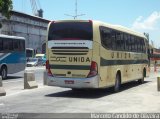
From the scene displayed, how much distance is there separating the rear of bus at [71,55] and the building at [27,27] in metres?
65.8


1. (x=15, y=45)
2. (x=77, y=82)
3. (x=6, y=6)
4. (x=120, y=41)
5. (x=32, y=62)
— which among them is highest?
(x=6, y=6)

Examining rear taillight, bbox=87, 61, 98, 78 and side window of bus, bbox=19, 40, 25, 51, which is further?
side window of bus, bbox=19, 40, 25, 51

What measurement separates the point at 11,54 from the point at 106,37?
45.1 ft

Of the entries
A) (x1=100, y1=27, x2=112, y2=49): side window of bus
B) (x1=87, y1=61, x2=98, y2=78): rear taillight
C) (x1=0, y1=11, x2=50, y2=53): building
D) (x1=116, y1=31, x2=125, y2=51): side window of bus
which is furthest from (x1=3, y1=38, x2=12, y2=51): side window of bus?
(x1=0, y1=11, x2=50, y2=53): building

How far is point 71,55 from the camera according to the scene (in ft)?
56.9

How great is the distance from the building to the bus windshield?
65.6 meters

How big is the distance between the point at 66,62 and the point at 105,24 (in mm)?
2518

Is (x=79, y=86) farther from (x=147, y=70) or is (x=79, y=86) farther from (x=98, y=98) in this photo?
(x=147, y=70)

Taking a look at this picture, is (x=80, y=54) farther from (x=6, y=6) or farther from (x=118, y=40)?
(x=6, y=6)

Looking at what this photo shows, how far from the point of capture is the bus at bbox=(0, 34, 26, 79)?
2931 centimetres

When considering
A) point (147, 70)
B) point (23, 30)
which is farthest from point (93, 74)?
point (23, 30)

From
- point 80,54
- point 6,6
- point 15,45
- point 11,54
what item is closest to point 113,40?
point 80,54

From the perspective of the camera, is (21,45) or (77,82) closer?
(77,82)

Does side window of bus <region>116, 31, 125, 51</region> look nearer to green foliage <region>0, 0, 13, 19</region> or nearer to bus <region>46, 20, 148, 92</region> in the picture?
bus <region>46, 20, 148, 92</region>
